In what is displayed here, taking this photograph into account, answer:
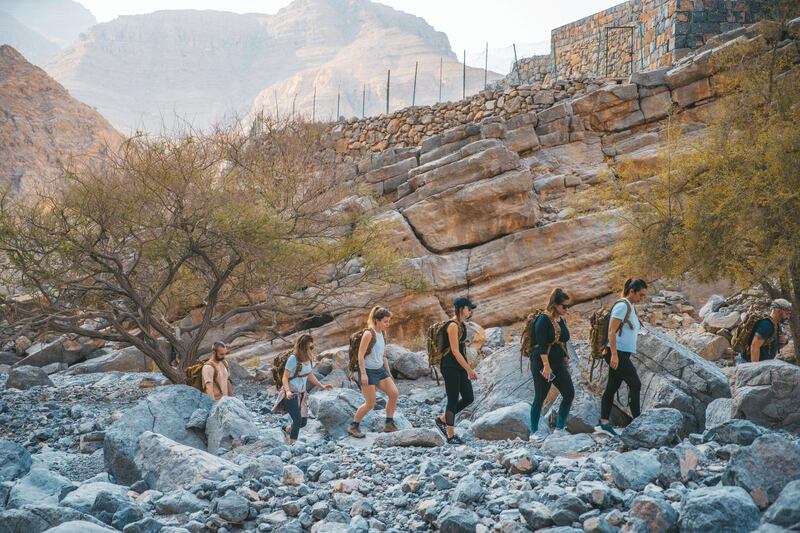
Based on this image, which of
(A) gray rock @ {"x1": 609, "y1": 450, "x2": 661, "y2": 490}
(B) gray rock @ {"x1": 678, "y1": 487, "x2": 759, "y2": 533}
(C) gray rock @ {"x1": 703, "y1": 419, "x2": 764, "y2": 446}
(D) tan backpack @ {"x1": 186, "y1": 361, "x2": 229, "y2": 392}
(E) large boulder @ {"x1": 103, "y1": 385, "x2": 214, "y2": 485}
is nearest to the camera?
(B) gray rock @ {"x1": 678, "y1": 487, "x2": 759, "y2": 533}

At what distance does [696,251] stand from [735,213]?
87cm

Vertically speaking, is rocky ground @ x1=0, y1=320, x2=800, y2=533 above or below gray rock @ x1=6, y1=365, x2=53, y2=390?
above

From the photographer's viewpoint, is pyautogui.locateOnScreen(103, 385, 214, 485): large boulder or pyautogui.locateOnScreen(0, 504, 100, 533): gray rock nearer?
pyautogui.locateOnScreen(0, 504, 100, 533): gray rock

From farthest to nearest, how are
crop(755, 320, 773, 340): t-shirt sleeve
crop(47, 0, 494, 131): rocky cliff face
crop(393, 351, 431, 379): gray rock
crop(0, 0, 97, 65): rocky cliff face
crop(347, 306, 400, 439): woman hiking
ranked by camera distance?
crop(0, 0, 97, 65): rocky cliff face
crop(47, 0, 494, 131): rocky cliff face
crop(393, 351, 431, 379): gray rock
crop(755, 320, 773, 340): t-shirt sleeve
crop(347, 306, 400, 439): woman hiking

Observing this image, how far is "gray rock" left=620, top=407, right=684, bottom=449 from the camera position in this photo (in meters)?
6.11

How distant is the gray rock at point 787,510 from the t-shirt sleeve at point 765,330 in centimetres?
512

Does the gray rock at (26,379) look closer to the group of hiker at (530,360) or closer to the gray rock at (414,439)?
the group of hiker at (530,360)

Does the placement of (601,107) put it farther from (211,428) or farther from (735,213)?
(211,428)

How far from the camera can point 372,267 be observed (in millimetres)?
15688

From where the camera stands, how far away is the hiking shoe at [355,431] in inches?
315

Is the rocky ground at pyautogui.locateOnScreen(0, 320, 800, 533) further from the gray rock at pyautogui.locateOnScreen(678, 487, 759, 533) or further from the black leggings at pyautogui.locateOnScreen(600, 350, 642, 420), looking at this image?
the black leggings at pyautogui.locateOnScreen(600, 350, 642, 420)

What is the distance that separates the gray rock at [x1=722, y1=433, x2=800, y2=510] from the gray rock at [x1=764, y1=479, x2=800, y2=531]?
1.12 ft

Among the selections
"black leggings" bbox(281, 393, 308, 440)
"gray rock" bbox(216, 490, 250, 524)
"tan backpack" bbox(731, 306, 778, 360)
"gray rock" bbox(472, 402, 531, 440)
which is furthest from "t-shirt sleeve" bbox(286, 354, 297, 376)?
"tan backpack" bbox(731, 306, 778, 360)

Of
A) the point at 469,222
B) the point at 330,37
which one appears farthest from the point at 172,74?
the point at 469,222
